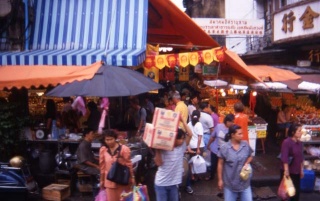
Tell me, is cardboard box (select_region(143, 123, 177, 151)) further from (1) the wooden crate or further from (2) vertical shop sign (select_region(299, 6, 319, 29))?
(2) vertical shop sign (select_region(299, 6, 319, 29))

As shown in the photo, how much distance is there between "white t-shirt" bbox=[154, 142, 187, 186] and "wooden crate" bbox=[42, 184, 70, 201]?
3.24 metres

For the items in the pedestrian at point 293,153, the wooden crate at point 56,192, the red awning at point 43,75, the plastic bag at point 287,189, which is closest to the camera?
the plastic bag at point 287,189

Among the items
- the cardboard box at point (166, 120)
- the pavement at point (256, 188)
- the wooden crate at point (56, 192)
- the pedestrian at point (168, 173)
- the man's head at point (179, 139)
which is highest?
the cardboard box at point (166, 120)

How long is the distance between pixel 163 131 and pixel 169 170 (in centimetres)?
63

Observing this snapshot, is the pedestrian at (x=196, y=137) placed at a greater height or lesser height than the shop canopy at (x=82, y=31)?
lesser

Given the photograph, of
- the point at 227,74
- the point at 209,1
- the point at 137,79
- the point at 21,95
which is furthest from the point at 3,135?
the point at 209,1

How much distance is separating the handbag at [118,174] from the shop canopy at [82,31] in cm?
505

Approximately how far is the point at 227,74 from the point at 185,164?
6685 mm

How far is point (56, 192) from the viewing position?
8.62m

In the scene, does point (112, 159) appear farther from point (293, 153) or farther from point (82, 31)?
point (82, 31)

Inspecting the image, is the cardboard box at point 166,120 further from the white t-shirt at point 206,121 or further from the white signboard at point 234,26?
the white signboard at point 234,26

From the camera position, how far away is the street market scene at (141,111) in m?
6.44

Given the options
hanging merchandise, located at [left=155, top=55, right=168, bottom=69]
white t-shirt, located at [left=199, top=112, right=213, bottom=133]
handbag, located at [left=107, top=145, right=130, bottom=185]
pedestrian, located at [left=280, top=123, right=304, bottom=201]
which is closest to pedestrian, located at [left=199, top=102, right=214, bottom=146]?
white t-shirt, located at [left=199, top=112, right=213, bottom=133]

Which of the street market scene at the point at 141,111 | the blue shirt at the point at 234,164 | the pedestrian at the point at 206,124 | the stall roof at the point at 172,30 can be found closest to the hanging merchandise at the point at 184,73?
the street market scene at the point at 141,111
